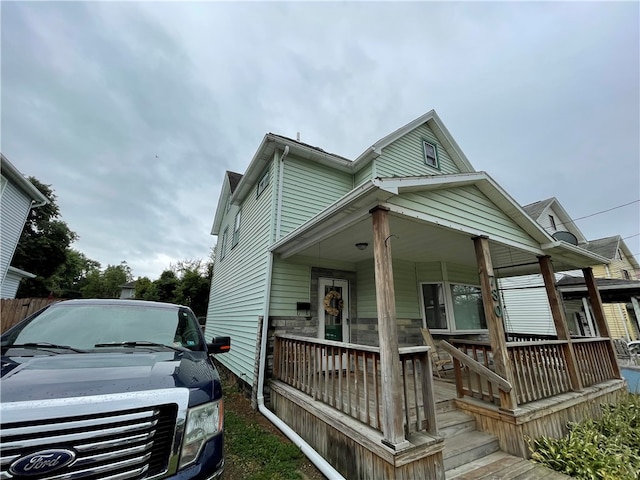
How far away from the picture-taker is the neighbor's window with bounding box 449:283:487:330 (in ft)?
22.8

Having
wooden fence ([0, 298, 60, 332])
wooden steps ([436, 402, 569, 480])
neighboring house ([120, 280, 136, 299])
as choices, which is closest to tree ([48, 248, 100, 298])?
neighboring house ([120, 280, 136, 299])

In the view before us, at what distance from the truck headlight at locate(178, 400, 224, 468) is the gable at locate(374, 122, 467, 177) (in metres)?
6.70

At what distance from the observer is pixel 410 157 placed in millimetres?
8484

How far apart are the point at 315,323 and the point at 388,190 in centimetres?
407

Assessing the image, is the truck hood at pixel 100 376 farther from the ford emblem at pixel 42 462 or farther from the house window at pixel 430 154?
the house window at pixel 430 154

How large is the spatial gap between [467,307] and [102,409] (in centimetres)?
790

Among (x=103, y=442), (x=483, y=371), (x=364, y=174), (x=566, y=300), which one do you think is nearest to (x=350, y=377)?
(x=483, y=371)

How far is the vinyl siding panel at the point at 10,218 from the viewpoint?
10430 millimetres

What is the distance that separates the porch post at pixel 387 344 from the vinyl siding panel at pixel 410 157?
4702mm

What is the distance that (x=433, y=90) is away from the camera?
1025 cm

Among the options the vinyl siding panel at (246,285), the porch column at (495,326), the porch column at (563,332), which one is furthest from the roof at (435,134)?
the porch column at (563,332)

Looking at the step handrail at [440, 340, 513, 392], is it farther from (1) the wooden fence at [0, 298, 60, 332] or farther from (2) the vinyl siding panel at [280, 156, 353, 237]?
(1) the wooden fence at [0, 298, 60, 332]

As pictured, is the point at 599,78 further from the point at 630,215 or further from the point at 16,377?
the point at 16,377

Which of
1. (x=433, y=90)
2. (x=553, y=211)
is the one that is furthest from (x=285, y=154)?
(x=553, y=211)
